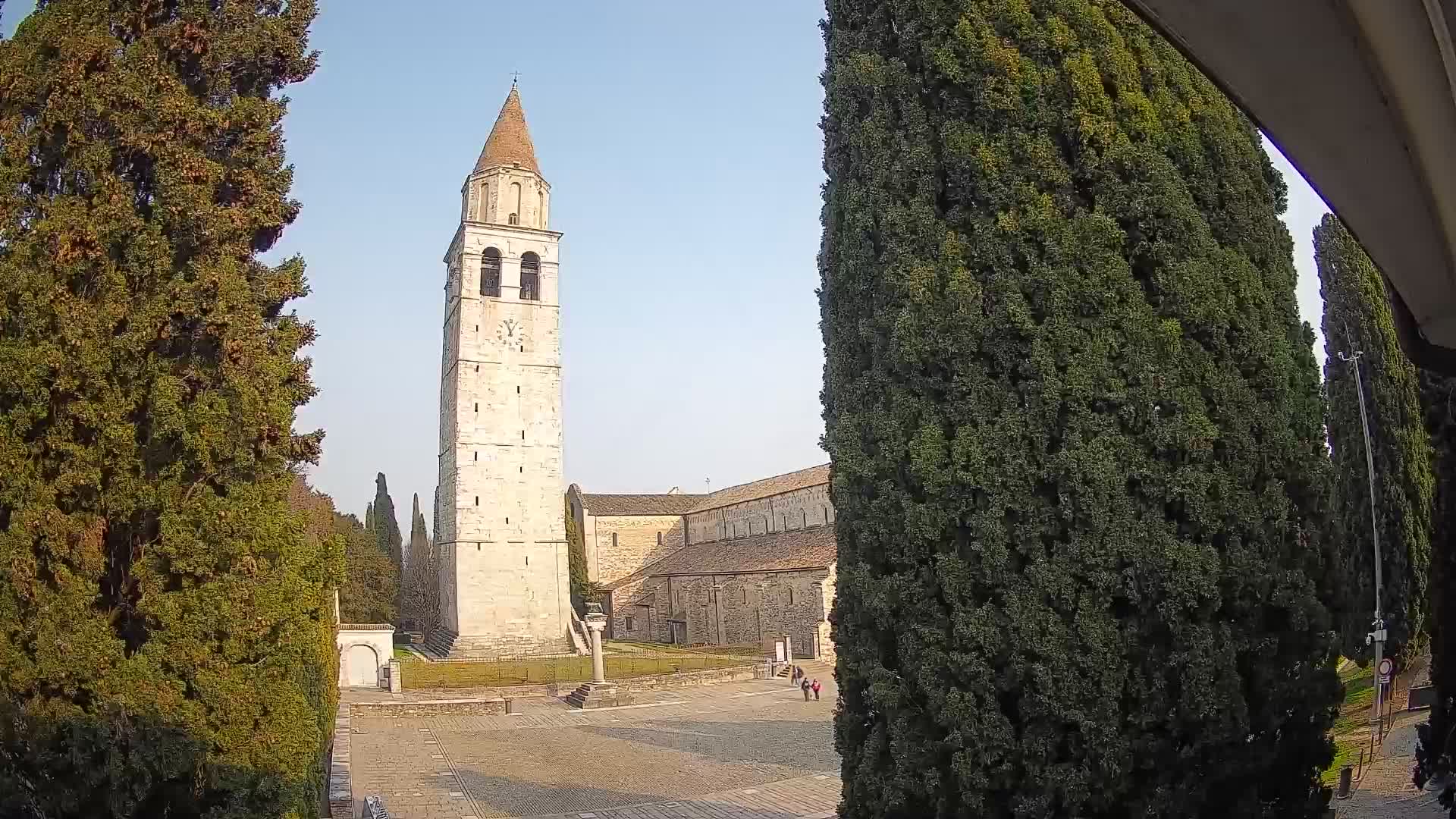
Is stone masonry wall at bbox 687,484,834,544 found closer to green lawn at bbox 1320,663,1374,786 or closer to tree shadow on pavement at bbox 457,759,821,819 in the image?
green lawn at bbox 1320,663,1374,786

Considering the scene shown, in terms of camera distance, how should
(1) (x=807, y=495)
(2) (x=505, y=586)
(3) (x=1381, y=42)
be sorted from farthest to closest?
(1) (x=807, y=495) → (2) (x=505, y=586) → (3) (x=1381, y=42)

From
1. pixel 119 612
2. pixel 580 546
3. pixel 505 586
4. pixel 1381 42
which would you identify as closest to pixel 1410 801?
pixel 1381 42

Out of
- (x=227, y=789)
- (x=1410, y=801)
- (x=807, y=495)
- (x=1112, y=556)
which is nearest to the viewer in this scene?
(x=1112, y=556)

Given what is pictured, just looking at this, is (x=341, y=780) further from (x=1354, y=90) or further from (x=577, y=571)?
(x=577, y=571)

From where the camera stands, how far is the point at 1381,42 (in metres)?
1.80

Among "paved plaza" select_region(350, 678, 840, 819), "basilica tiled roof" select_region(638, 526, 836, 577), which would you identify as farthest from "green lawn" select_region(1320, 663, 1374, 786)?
"basilica tiled roof" select_region(638, 526, 836, 577)

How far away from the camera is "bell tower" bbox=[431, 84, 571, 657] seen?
37094 mm

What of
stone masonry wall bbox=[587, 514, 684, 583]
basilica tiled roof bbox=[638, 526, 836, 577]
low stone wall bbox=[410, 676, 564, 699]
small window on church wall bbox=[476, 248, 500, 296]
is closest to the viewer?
low stone wall bbox=[410, 676, 564, 699]

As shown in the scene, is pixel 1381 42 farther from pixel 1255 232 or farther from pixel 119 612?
pixel 119 612

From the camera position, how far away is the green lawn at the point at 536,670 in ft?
97.7

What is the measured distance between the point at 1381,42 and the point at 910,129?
4.75 meters

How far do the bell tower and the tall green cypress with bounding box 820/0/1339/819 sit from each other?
32.7 m

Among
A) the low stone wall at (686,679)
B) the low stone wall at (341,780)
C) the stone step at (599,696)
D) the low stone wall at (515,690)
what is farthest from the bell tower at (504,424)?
the low stone wall at (341,780)

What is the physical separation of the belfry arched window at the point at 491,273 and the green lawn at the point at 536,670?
15.4 m
